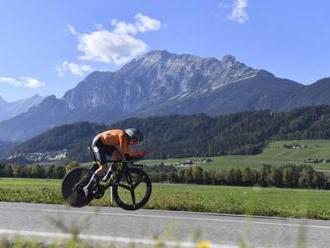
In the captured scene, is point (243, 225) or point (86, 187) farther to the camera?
point (86, 187)

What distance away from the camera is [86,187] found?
11.6 metres

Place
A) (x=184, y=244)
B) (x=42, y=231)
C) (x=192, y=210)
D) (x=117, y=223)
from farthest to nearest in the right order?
(x=192, y=210) → (x=117, y=223) → (x=42, y=231) → (x=184, y=244)

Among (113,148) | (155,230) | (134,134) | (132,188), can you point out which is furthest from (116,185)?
(155,230)

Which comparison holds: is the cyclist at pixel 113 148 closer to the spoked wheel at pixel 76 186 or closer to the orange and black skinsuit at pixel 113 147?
the orange and black skinsuit at pixel 113 147

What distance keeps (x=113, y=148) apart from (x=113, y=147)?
2 cm

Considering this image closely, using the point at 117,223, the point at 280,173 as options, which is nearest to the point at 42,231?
the point at 117,223

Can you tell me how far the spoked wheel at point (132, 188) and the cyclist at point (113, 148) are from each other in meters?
0.36

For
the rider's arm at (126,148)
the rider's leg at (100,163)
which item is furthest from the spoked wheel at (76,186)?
the rider's arm at (126,148)

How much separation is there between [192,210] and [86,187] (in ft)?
11.5

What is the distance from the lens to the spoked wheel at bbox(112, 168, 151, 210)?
11844 millimetres

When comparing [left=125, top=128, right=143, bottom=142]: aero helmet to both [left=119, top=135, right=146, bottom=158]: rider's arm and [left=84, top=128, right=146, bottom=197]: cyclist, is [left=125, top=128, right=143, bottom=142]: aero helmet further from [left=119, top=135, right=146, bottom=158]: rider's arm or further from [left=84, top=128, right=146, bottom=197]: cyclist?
[left=119, top=135, right=146, bottom=158]: rider's arm

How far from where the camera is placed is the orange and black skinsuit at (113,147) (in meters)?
11.6

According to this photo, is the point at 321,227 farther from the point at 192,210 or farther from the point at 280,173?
the point at 280,173

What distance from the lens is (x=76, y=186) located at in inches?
465
